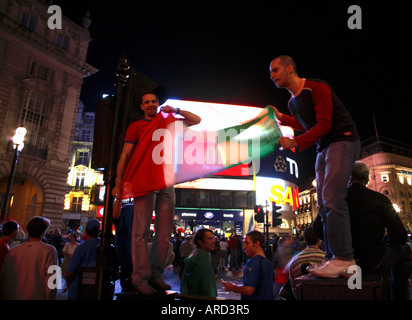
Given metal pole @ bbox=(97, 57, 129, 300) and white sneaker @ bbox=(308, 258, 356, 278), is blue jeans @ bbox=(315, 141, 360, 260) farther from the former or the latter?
metal pole @ bbox=(97, 57, 129, 300)

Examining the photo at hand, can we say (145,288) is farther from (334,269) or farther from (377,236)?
(377,236)

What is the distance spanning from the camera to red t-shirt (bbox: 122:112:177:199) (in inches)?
108

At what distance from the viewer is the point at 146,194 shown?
2.80 m

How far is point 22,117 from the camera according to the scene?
68.0 ft

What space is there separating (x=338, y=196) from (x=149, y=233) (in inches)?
76.5

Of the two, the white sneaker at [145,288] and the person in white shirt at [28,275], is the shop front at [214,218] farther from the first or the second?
the white sneaker at [145,288]

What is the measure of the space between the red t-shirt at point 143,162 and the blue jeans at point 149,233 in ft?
0.48

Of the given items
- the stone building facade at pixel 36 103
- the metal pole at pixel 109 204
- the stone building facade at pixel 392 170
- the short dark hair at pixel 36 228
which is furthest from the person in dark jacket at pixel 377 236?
the stone building facade at pixel 392 170

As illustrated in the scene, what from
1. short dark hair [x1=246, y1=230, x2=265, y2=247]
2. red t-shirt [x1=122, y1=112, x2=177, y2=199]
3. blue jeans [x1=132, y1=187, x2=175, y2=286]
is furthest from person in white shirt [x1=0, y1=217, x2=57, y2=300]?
short dark hair [x1=246, y1=230, x2=265, y2=247]

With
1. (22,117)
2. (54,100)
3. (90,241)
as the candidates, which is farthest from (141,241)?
(54,100)

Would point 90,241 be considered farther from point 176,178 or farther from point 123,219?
point 176,178

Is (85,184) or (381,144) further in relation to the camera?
(381,144)

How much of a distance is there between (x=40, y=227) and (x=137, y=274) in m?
1.91

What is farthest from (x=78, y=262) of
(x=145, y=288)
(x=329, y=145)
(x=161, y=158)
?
(x=329, y=145)
